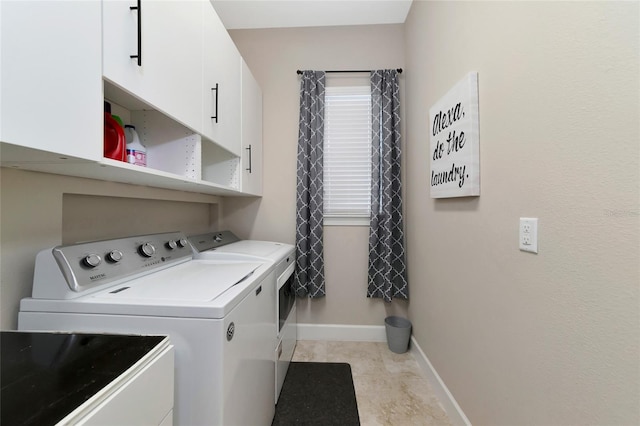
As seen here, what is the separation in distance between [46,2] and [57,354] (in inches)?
33.3

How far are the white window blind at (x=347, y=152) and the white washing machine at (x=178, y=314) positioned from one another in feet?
4.61

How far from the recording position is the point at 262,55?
2.38 m

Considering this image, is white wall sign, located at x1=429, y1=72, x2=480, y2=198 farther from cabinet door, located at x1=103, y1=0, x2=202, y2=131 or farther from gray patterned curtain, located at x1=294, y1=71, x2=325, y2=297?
cabinet door, located at x1=103, y1=0, x2=202, y2=131

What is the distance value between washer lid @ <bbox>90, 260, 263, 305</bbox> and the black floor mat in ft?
3.03

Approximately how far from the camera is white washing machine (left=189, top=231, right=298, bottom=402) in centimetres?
153

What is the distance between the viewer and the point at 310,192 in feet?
7.50

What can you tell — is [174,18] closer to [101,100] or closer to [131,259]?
[101,100]

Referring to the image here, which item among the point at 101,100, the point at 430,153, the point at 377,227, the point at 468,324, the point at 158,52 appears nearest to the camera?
the point at 101,100

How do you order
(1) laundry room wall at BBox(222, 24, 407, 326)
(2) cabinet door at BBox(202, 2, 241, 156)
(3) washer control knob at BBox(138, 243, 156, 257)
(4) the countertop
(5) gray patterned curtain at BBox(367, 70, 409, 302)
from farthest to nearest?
(1) laundry room wall at BBox(222, 24, 407, 326) → (5) gray patterned curtain at BBox(367, 70, 409, 302) → (2) cabinet door at BBox(202, 2, 241, 156) → (3) washer control knob at BBox(138, 243, 156, 257) → (4) the countertop

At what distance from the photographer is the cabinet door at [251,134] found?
1.90 m

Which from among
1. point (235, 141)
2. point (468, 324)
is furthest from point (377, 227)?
point (235, 141)

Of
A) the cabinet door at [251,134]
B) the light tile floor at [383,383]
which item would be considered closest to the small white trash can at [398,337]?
the light tile floor at [383,383]

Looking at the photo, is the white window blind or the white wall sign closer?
the white wall sign

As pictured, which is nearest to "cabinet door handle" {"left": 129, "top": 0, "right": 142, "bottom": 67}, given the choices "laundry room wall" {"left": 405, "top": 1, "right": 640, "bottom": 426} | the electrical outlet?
"laundry room wall" {"left": 405, "top": 1, "right": 640, "bottom": 426}
